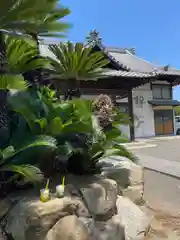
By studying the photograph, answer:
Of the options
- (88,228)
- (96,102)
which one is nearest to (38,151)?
(88,228)

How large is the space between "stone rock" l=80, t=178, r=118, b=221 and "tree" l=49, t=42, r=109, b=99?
3.31m

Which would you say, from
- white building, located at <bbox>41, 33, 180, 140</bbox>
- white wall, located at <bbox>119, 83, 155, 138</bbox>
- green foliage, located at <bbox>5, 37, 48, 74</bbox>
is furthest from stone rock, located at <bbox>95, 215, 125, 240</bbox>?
white wall, located at <bbox>119, 83, 155, 138</bbox>

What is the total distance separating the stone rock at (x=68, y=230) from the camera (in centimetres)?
310

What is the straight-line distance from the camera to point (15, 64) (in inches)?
195

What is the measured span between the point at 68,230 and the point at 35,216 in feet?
1.40

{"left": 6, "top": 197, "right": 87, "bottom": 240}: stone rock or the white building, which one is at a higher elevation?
the white building

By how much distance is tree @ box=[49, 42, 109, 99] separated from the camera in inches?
273

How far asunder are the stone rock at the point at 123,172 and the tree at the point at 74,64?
2290 mm

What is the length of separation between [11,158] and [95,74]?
4.24 meters

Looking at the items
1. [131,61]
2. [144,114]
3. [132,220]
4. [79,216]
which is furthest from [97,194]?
[131,61]

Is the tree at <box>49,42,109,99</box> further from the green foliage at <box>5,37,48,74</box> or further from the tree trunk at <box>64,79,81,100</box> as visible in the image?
the green foliage at <box>5,37,48,74</box>

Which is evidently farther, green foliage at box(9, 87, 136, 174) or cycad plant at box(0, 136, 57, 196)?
green foliage at box(9, 87, 136, 174)

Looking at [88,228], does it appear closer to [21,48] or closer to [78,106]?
[78,106]

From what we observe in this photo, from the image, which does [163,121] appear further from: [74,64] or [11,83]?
[11,83]
